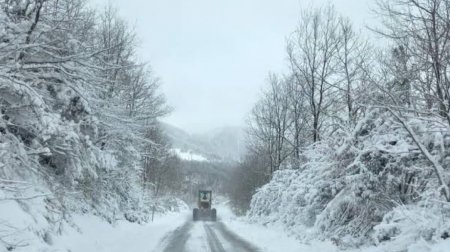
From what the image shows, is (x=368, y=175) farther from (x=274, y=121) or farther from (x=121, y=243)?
(x=274, y=121)

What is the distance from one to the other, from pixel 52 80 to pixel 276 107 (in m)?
23.5

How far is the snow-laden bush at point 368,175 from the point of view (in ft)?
36.2

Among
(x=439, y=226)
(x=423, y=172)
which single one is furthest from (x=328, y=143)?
(x=439, y=226)

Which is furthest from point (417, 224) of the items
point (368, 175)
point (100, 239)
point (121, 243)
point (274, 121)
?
point (274, 121)

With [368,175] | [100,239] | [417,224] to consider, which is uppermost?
[368,175]

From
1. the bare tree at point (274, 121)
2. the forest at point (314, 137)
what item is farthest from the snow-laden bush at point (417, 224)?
the bare tree at point (274, 121)

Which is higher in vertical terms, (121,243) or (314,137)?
(314,137)

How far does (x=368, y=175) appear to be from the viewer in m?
13.4

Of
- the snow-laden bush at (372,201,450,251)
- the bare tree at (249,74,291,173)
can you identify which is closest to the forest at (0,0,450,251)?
the snow-laden bush at (372,201,450,251)

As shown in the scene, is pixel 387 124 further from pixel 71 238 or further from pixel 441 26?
pixel 71 238

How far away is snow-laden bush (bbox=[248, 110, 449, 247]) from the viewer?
11.0m

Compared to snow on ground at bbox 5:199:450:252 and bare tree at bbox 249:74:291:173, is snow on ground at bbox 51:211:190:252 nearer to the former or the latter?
snow on ground at bbox 5:199:450:252

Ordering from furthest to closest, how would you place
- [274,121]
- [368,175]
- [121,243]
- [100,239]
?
[274,121], [121,243], [100,239], [368,175]

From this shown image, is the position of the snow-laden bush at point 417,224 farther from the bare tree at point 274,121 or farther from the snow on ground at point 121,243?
the bare tree at point 274,121
